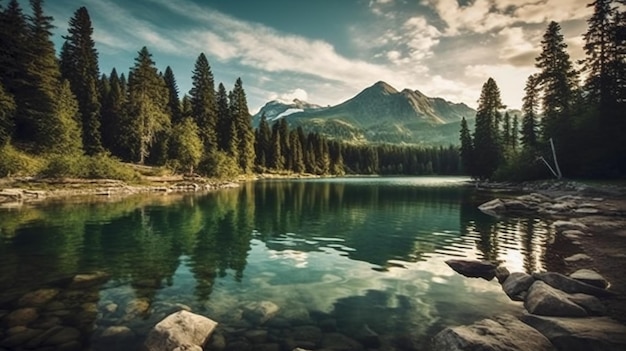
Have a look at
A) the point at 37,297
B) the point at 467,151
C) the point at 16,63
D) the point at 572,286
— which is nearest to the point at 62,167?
the point at 16,63

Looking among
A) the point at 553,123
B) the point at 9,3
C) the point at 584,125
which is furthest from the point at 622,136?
the point at 9,3

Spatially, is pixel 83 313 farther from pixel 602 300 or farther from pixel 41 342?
pixel 602 300

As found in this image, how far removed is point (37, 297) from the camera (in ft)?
34.7

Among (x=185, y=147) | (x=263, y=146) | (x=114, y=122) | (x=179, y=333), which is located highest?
(x=114, y=122)

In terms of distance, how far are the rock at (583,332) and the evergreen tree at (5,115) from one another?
189 feet

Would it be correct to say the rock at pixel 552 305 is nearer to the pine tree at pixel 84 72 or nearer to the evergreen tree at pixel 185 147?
the evergreen tree at pixel 185 147

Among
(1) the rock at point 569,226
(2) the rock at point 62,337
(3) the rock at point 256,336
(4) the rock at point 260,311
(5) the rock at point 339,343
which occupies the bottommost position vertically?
(5) the rock at point 339,343

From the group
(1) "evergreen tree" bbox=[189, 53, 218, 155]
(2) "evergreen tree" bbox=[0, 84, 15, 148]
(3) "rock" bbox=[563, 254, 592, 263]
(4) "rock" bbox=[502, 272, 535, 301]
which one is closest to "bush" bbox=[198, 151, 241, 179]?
(1) "evergreen tree" bbox=[189, 53, 218, 155]

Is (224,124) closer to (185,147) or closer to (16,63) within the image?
(185,147)

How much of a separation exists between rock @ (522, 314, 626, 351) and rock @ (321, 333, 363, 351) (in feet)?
13.7

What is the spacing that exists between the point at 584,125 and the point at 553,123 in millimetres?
5819

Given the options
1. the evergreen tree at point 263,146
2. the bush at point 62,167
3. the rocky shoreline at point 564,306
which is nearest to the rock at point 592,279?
the rocky shoreline at point 564,306

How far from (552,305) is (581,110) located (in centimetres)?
4910

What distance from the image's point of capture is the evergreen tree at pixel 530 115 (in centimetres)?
6253
